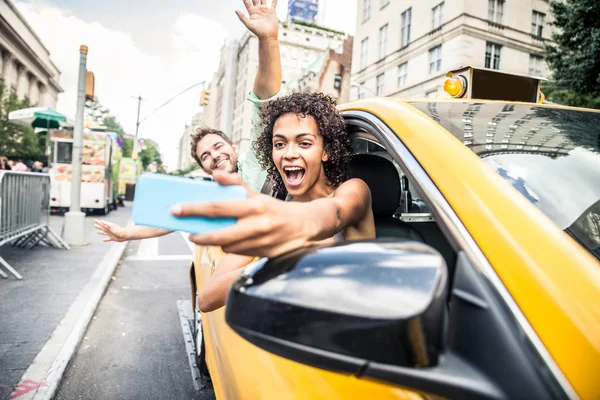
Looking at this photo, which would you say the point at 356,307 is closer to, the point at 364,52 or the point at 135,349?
the point at 135,349

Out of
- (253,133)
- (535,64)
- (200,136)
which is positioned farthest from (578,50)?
(535,64)

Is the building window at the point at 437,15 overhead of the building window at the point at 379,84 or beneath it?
overhead

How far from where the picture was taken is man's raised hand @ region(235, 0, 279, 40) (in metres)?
1.95

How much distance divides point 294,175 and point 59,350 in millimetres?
2903

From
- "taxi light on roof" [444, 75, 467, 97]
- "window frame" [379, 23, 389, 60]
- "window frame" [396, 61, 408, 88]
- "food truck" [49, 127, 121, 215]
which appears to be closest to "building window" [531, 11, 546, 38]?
"window frame" [396, 61, 408, 88]

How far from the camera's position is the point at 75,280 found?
5.71 metres

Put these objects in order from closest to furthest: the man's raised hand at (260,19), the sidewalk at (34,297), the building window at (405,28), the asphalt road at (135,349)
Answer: the man's raised hand at (260,19) → the asphalt road at (135,349) → the sidewalk at (34,297) → the building window at (405,28)

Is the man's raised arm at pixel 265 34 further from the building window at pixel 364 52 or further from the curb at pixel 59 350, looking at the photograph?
the building window at pixel 364 52

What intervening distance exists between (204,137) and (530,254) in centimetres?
284

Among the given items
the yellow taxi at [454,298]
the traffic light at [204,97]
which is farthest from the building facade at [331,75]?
the yellow taxi at [454,298]

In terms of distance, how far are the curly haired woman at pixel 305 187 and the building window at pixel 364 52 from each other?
32.6m

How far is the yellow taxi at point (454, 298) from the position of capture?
2.17 ft

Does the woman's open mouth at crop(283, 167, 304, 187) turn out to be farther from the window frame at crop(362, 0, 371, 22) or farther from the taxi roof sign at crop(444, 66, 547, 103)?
the window frame at crop(362, 0, 371, 22)

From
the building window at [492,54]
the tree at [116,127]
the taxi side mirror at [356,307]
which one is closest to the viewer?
the taxi side mirror at [356,307]
